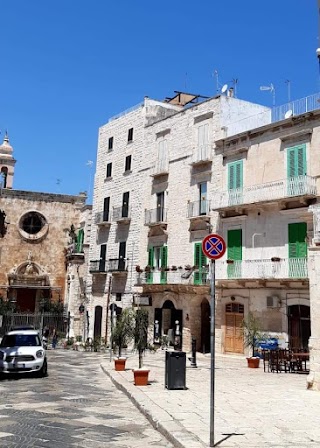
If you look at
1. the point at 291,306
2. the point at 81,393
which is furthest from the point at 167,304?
the point at 81,393

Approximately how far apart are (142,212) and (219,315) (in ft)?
30.9

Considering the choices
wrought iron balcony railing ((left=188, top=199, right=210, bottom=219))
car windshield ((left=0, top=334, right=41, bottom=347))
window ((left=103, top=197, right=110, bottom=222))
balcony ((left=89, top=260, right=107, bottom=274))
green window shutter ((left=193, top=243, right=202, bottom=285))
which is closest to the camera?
car windshield ((left=0, top=334, right=41, bottom=347))

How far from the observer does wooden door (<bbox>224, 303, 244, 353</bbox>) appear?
24.2m

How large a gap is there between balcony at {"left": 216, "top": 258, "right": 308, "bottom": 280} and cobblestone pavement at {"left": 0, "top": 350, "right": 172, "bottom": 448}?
1007 cm

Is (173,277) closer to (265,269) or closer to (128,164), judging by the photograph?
(265,269)

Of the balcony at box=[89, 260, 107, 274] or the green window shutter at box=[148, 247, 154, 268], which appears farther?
the balcony at box=[89, 260, 107, 274]

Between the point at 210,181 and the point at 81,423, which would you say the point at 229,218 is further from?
the point at 81,423

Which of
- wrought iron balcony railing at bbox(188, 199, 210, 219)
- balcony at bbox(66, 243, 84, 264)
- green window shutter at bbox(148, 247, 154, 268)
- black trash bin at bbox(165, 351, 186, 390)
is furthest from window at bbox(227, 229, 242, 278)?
balcony at bbox(66, 243, 84, 264)

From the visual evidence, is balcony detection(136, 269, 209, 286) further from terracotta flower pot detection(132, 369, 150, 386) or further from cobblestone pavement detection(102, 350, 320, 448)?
terracotta flower pot detection(132, 369, 150, 386)

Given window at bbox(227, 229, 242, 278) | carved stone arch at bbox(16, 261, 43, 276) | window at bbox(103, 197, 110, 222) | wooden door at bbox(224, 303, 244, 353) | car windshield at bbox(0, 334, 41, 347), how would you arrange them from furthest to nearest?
carved stone arch at bbox(16, 261, 43, 276)
window at bbox(103, 197, 110, 222)
wooden door at bbox(224, 303, 244, 353)
window at bbox(227, 229, 242, 278)
car windshield at bbox(0, 334, 41, 347)

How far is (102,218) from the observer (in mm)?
35031

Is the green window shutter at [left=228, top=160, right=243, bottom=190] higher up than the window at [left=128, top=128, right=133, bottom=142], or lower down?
lower down

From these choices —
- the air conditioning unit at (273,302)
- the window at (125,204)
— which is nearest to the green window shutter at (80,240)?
the window at (125,204)

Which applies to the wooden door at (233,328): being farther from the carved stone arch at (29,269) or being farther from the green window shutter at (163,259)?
the carved stone arch at (29,269)
